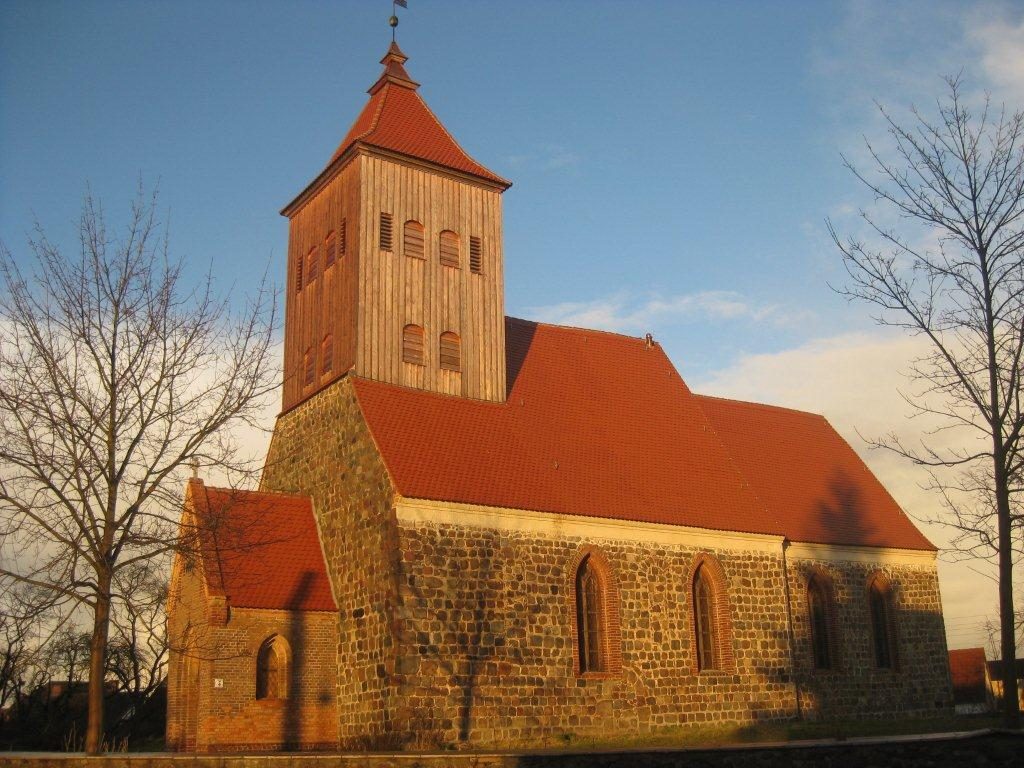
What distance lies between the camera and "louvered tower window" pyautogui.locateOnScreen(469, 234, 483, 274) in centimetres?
2515

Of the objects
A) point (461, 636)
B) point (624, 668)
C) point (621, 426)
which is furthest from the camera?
point (621, 426)

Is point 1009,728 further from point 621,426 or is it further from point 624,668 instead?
point 621,426

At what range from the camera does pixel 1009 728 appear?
15.0 metres

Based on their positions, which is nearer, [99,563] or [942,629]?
[99,563]

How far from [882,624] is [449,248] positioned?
15071 millimetres

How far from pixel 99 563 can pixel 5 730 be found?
659 inches

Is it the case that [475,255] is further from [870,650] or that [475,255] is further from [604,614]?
[870,650]

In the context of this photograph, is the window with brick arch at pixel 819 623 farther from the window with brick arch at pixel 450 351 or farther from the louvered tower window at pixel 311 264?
the louvered tower window at pixel 311 264

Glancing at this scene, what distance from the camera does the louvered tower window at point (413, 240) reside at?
2411 cm

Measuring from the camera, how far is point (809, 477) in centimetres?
2889

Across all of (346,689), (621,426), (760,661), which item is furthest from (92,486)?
(760,661)

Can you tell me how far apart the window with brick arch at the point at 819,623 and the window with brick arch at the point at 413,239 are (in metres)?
12.8

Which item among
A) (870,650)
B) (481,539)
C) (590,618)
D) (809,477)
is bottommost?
(870,650)

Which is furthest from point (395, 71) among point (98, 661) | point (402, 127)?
point (98, 661)
